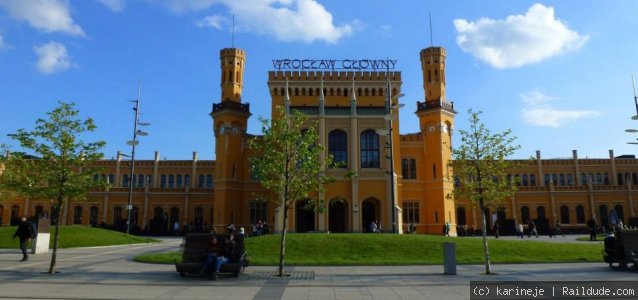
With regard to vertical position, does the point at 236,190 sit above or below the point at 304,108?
below

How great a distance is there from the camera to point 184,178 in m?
65.2

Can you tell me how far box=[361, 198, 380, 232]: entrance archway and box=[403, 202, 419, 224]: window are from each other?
4.11m

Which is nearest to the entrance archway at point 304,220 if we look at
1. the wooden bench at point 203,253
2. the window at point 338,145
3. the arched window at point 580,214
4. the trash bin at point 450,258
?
the window at point 338,145

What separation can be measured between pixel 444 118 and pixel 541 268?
30.5 m

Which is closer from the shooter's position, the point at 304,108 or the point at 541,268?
the point at 541,268

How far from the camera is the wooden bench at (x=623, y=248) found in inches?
598

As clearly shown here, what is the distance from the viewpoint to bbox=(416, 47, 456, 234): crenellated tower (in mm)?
44594

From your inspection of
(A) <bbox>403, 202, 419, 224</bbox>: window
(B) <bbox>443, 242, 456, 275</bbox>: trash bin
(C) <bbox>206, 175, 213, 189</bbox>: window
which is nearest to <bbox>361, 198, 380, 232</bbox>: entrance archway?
(A) <bbox>403, 202, 419, 224</bbox>: window

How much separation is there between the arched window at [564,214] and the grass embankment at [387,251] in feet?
132

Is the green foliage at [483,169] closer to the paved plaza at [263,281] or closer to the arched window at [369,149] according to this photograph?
the paved plaza at [263,281]

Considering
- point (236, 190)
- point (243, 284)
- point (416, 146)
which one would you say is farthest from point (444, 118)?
point (243, 284)

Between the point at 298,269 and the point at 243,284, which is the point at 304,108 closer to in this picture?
the point at 298,269

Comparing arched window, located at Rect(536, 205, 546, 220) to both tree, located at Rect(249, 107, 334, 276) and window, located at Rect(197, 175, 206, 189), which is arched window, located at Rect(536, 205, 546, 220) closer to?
window, located at Rect(197, 175, 206, 189)

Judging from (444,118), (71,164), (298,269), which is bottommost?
(298,269)
